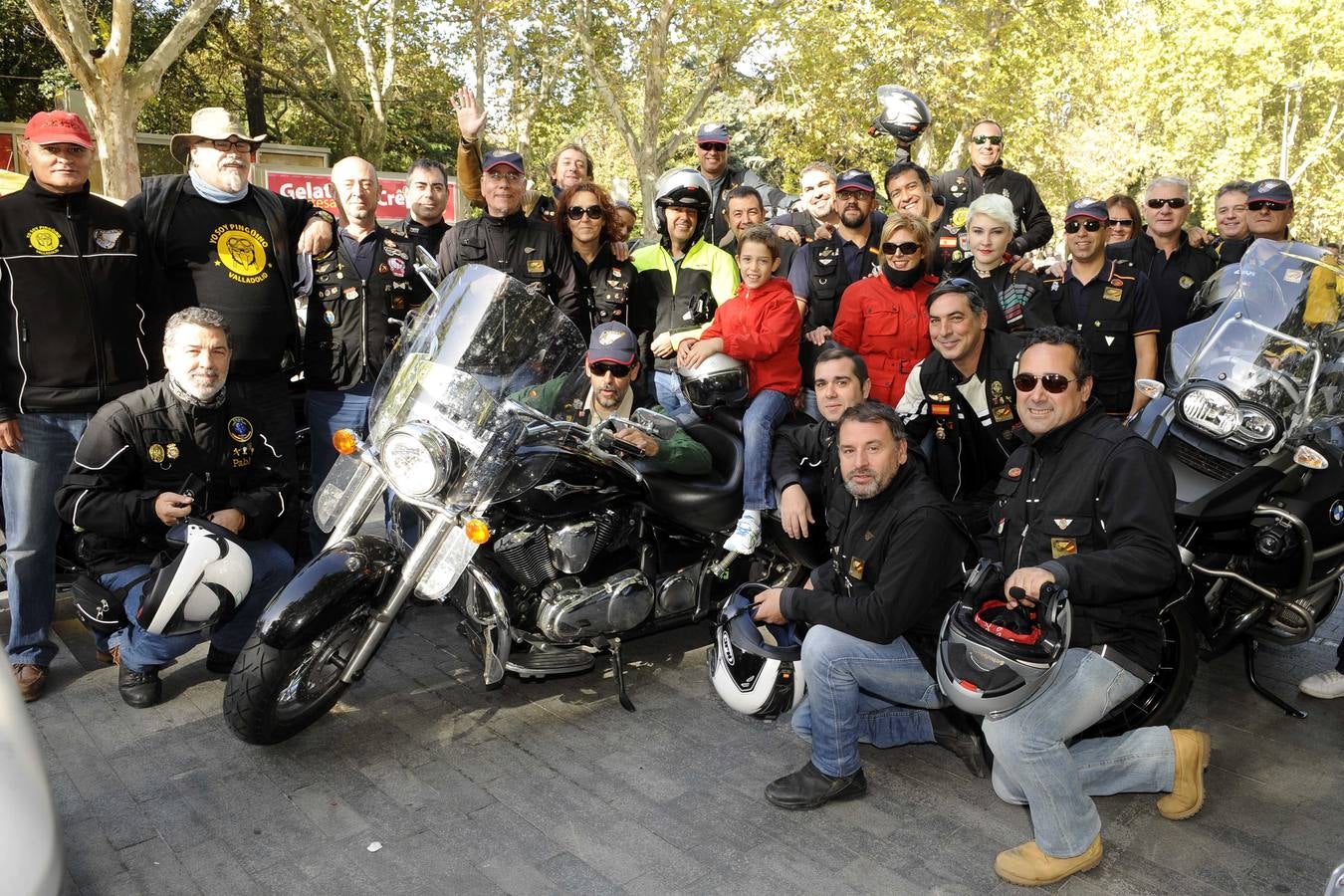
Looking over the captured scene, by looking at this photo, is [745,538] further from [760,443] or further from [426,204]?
[426,204]

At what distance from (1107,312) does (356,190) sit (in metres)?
3.66

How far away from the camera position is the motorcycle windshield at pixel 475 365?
344 cm

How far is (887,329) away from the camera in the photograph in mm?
4691

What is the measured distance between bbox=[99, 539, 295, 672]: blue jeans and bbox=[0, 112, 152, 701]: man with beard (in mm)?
374

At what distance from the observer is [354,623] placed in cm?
348

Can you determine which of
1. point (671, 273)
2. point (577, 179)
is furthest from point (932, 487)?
point (577, 179)

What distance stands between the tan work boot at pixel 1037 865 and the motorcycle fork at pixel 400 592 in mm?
1996

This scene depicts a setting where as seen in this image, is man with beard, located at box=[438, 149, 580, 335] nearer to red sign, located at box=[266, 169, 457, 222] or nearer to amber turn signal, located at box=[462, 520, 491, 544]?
amber turn signal, located at box=[462, 520, 491, 544]

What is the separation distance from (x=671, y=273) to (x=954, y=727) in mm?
2679

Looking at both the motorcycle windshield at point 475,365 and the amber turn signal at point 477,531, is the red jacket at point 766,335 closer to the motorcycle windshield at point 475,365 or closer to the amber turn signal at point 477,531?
the motorcycle windshield at point 475,365

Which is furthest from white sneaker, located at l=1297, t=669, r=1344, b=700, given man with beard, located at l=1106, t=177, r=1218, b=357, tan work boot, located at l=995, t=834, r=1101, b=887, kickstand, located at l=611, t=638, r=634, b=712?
kickstand, located at l=611, t=638, r=634, b=712

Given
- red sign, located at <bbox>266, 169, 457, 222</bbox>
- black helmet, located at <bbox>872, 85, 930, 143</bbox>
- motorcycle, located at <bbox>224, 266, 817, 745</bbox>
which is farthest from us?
red sign, located at <bbox>266, 169, 457, 222</bbox>

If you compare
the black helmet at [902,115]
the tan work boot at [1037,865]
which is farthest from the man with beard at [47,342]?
the black helmet at [902,115]

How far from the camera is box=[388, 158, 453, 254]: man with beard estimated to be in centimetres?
568
